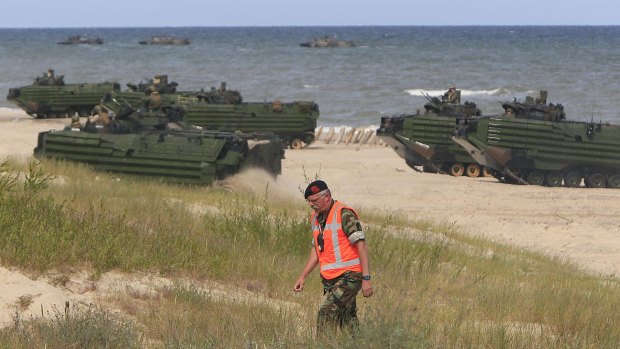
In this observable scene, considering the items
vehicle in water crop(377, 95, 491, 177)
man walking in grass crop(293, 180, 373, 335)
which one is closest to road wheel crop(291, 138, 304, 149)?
vehicle in water crop(377, 95, 491, 177)

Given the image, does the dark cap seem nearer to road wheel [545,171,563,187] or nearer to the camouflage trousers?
the camouflage trousers

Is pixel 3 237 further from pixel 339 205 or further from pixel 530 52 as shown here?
pixel 530 52

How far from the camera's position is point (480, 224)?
1869cm

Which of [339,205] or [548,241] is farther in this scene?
[548,241]

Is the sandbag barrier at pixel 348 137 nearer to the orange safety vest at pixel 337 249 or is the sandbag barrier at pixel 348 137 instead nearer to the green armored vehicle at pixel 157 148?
the green armored vehicle at pixel 157 148

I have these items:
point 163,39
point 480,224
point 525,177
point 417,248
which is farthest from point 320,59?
point 417,248

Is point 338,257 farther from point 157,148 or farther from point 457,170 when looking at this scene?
point 457,170

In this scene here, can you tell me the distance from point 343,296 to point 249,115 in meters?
22.2

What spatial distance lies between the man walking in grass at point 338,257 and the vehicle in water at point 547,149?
17585 millimetres

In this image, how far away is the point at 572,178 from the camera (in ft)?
81.7

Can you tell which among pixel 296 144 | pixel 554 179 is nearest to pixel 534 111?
pixel 554 179

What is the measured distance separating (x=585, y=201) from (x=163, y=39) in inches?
4457

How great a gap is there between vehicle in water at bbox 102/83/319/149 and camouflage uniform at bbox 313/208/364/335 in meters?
21.1

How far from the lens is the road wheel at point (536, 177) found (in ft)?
82.2
